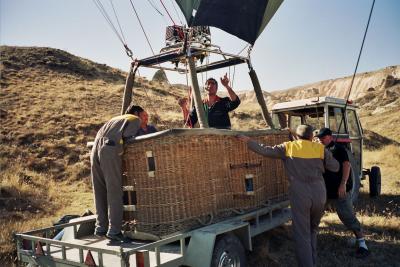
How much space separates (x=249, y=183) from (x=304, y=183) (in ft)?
2.51

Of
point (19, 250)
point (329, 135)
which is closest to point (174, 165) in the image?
point (19, 250)

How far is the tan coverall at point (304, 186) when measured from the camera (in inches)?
197

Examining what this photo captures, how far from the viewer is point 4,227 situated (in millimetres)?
7645

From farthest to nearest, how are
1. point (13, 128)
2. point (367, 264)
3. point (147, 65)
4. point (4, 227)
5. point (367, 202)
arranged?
point (13, 128)
point (367, 202)
point (4, 227)
point (147, 65)
point (367, 264)

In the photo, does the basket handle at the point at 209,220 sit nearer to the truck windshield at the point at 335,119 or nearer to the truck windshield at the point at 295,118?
the truck windshield at the point at 335,119

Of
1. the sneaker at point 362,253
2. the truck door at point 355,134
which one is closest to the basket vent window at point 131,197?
the sneaker at point 362,253

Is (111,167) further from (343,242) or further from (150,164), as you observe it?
(343,242)

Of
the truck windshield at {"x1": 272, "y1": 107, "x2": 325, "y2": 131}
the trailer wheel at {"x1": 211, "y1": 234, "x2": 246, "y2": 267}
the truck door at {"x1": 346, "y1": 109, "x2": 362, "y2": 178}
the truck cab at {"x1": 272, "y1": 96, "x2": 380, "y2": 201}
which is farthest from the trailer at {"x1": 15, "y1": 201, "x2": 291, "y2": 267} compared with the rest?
the truck door at {"x1": 346, "y1": 109, "x2": 362, "y2": 178}

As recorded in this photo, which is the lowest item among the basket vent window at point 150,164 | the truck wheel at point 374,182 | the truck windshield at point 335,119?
the truck wheel at point 374,182

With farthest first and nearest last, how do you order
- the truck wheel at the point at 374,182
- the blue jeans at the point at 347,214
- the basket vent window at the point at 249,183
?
the truck wheel at the point at 374,182, the blue jeans at the point at 347,214, the basket vent window at the point at 249,183

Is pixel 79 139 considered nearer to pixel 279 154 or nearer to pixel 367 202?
pixel 367 202

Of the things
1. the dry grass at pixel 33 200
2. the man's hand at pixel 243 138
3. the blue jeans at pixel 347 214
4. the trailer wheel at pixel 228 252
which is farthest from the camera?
the dry grass at pixel 33 200

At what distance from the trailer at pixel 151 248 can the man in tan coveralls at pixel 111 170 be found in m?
0.32

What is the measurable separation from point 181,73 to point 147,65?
1.76 feet
